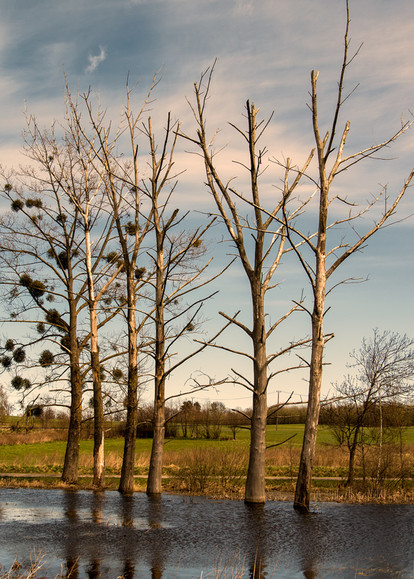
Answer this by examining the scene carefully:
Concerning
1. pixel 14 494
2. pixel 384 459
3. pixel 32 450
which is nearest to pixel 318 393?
pixel 384 459

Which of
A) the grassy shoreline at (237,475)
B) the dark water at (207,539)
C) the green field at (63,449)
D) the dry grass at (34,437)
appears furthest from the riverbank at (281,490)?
the dry grass at (34,437)

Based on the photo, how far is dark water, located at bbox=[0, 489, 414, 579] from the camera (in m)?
10.9

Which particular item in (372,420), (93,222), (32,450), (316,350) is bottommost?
(32,450)

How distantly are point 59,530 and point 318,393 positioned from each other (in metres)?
7.75

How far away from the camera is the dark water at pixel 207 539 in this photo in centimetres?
1095

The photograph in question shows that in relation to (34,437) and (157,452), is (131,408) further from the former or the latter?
(34,437)

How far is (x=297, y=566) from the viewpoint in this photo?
1127 centimetres

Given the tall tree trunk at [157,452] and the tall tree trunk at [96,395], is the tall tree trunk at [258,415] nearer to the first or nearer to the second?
the tall tree trunk at [157,452]

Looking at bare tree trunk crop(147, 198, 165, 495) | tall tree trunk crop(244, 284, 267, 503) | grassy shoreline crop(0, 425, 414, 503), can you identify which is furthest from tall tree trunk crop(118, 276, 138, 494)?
tall tree trunk crop(244, 284, 267, 503)

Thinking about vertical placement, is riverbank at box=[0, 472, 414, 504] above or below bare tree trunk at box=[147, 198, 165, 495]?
Answer: below

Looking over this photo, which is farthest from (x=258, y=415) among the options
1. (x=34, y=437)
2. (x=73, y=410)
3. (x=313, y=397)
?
(x=34, y=437)

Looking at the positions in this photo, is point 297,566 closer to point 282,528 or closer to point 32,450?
point 282,528

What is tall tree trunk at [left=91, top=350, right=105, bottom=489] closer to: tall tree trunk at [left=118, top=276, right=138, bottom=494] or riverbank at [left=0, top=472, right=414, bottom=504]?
riverbank at [left=0, top=472, right=414, bottom=504]

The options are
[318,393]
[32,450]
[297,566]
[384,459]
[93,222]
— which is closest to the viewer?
[297,566]
